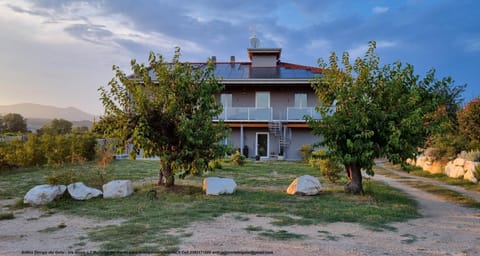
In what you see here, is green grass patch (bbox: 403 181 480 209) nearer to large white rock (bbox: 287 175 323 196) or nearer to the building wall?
large white rock (bbox: 287 175 323 196)

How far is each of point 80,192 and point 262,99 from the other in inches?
653

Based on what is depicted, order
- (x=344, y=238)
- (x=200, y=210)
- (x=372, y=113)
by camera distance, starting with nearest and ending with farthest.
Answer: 1. (x=344, y=238)
2. (x=200, y=210)
3. (x=372, y=113)

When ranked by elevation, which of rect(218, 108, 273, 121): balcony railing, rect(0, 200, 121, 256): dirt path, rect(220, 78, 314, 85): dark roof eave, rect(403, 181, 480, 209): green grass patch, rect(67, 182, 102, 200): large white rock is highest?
rect(220, 78, 314, 85): dark roof eave

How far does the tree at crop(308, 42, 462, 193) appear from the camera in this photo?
26.2 ft

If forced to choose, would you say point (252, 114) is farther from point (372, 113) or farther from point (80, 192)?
point (80, 192)

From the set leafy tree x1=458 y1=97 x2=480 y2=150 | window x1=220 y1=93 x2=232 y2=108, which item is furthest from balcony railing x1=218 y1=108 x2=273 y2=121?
leafy tree x1=458 y1=97 x2=480 y2=150

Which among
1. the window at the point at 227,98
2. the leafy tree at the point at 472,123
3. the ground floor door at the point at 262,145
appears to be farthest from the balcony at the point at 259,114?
the leafy tree at the point at 472,123

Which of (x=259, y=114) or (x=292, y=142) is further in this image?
(x=292, y=142)

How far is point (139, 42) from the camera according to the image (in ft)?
57.2

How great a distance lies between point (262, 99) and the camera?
2316cm

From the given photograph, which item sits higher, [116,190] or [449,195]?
[116,190]

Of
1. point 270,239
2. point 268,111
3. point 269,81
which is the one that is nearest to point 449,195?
point 270,239

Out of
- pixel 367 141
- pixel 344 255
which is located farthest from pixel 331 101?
pixel 344 255

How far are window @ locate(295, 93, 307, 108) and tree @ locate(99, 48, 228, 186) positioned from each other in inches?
564
